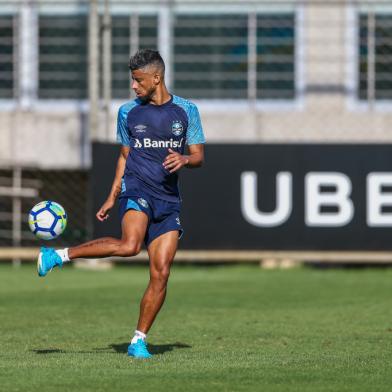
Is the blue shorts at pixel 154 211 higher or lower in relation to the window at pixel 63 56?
lower

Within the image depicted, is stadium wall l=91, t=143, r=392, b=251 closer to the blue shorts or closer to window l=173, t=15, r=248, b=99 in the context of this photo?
window l=173, t=15, r=248, b=99

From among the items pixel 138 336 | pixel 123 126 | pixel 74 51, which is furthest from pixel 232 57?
pixel 138 336

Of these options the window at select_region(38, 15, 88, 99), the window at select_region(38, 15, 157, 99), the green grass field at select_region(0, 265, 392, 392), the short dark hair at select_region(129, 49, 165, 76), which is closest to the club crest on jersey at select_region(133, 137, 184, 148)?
the short dark hair at select_region(129, 49, 165, 76)

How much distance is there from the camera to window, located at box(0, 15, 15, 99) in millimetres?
18578

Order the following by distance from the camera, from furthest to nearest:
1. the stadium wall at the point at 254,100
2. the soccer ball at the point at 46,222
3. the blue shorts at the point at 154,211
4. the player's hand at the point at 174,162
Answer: the stadium wall at the point at 254,100 → the soccer ball at the point at 46,222 → the blue shorts at the point at 154,211 → the player's hand at the point at 174,162

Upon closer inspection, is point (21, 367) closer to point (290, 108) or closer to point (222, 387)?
point (222, 387)

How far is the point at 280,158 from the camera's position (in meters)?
16.6

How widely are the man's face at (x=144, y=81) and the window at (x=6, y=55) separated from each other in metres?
9.99

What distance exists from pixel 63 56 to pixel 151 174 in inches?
391

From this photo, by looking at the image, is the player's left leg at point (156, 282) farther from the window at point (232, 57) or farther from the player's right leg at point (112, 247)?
the window at point (232, 57)

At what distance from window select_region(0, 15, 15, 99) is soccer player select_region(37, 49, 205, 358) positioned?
979 cm

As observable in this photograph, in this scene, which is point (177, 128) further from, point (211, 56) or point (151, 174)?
point (211, 56)

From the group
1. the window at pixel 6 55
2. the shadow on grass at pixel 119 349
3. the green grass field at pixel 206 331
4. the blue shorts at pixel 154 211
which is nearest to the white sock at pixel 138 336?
the green grass field at pixel 206 331

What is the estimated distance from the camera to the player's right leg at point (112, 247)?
338 inches
